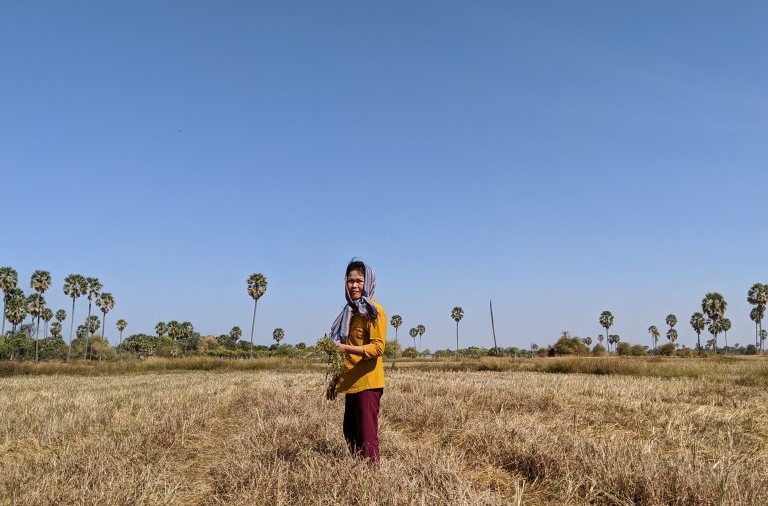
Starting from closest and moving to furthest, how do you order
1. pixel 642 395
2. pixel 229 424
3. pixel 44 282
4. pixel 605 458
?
pixel 605 458 < pixel 229 424 < pixel 642 395 < pixel 44 282

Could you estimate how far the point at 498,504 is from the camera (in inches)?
151

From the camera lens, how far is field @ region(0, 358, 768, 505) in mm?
4016

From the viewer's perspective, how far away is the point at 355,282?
5.09m

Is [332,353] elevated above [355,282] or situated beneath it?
situated beneath

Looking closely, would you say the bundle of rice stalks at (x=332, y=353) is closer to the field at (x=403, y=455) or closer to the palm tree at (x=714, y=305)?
the field at (x=403, y=455)

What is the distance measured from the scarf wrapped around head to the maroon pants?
609 mm

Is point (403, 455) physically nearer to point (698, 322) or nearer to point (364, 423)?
point (364, 423)

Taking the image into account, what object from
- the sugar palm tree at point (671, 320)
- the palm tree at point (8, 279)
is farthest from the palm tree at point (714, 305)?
the palm tree at point (8, 279)

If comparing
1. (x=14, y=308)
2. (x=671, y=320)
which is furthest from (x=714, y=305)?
(x=14, y=308)

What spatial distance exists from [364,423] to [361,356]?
66cm

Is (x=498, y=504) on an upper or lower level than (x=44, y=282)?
lower

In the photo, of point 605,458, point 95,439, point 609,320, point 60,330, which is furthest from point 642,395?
point 60,330

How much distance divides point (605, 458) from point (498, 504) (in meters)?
1.63

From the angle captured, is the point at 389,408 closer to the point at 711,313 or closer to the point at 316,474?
the point at 316,474
